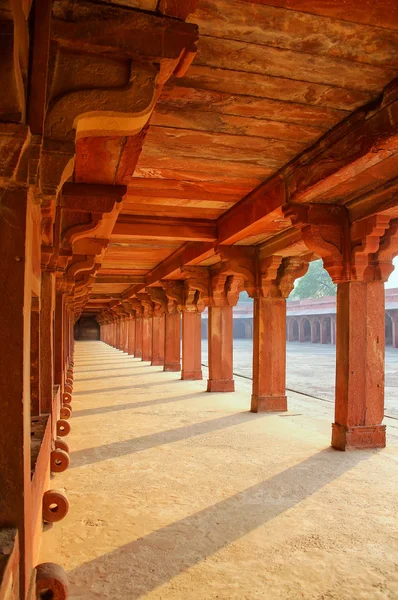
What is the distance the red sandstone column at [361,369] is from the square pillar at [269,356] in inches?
90.4

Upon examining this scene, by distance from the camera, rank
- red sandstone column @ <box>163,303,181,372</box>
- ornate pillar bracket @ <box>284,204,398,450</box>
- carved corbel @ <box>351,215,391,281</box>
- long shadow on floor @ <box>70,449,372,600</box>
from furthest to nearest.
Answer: red sandstone column @ <box>163,303,181,372</box>
ornate pillar bracket @ <box>284,204,398,450</box>
carved corbel @ <box>351,215,391,281</box>
long shadow on floor @ <box>70,449,372,600</box>

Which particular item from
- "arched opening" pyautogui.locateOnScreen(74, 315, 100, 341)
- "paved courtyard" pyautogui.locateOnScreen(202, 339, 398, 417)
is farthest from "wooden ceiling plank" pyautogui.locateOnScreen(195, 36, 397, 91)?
"arched opening" pyautogui.locateOnScreen(74, 315, 100, 341)

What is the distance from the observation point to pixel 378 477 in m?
4.48

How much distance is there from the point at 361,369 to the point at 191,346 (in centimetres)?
700

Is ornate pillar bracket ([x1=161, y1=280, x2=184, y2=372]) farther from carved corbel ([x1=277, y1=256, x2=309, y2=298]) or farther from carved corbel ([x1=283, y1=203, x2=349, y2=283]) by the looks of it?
carved corbel ([x1=283, y1=203, x2=349, y2=283])

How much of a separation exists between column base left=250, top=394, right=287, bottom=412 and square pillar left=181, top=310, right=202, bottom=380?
14.5ft

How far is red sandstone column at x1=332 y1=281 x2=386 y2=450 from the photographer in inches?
213

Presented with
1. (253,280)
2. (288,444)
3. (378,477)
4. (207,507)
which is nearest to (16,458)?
(207,507)

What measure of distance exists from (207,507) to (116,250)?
598cm

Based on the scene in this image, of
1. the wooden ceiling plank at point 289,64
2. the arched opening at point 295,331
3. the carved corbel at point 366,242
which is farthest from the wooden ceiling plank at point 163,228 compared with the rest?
the arched opening at point 295,331

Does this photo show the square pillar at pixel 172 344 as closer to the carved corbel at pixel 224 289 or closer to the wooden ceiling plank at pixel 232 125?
the carved corbel at pixel 224 289

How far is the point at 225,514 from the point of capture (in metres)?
3.59

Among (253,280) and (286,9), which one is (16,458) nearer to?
(286,9)

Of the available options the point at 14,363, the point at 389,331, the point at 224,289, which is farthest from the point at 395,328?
the point at 14,363
